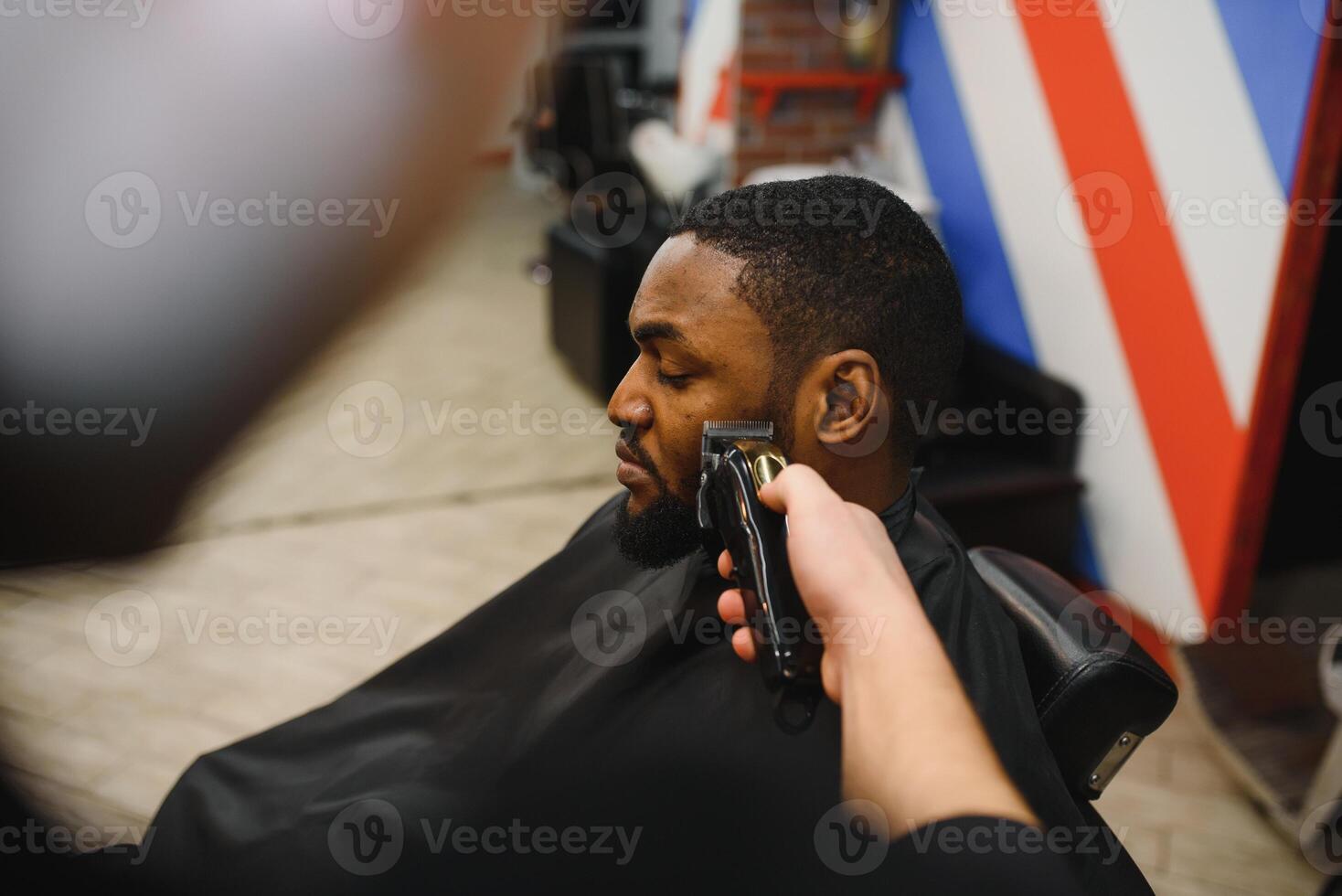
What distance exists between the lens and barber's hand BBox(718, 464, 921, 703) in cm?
76

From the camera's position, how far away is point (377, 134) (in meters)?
0.24

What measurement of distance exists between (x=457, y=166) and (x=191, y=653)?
9.43 ft

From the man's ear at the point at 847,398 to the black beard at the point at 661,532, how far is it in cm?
21

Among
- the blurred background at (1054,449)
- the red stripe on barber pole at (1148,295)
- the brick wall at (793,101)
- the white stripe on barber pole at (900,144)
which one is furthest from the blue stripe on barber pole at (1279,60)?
the brick wall at (793,101)

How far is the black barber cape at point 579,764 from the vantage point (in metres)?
1.12

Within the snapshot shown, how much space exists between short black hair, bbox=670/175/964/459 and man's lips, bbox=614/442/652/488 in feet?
0.70

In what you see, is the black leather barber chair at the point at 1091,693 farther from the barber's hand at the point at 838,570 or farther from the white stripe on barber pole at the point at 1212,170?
the white stripe on barber pole at the point at 1212,170

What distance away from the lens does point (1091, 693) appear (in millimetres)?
1147

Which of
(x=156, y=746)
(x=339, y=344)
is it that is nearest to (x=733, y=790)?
(x=339, y=344)

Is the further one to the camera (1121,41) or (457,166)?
(1121,41)

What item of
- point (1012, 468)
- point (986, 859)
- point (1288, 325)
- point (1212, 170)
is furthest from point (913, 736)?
point (1012, 468)

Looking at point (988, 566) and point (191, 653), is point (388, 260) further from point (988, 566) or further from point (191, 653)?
point (191, 653)

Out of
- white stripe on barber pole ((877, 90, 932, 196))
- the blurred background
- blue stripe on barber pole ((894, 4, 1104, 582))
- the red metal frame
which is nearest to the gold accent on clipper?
the blurred background

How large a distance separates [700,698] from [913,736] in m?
0.61
